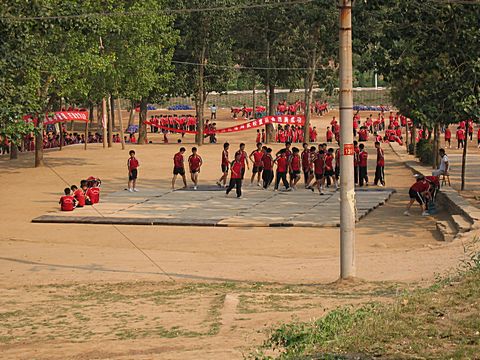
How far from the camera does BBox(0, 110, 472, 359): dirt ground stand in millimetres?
12328

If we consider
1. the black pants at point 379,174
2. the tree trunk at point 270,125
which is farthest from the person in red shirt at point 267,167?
the tree trunk at point 270,125

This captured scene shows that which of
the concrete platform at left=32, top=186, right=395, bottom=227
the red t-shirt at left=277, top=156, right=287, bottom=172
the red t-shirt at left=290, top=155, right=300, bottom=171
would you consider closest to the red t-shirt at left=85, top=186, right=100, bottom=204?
the concrete platform at left=32, top=186, right=395, bottom=227

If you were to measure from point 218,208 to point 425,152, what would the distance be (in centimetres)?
1768

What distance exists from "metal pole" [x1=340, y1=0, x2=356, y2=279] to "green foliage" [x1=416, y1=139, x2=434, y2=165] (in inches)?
1087

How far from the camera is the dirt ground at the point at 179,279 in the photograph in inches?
485

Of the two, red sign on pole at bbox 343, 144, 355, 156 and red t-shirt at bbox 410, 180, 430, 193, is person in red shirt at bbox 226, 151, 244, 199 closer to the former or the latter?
red t-shirt at bbox 410, 180, 430, 193

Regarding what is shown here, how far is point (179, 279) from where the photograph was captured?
1844 cm

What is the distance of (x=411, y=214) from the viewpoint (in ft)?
90.9

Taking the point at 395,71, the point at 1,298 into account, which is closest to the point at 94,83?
the point at 395,71

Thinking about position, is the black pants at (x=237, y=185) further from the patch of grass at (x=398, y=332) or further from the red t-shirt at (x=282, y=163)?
the patch of grass at (x=398, y=332)

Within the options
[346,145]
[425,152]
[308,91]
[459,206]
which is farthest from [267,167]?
[308,91]

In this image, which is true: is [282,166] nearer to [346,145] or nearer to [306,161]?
[306,161]

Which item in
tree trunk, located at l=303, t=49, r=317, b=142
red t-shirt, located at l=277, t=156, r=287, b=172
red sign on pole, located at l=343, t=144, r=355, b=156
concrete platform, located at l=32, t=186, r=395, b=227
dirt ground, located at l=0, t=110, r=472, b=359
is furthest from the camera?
tree trunk, located at l=303, t=49, r=317, b=142

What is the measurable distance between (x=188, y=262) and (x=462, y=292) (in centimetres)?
989
